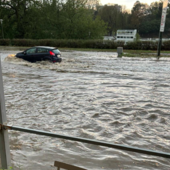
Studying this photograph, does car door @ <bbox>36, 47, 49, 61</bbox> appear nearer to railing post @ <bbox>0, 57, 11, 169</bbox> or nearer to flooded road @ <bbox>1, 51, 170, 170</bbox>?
flooded road @ <bbox>1, 51, 170, 170</bbox>

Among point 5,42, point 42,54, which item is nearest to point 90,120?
point 42,54

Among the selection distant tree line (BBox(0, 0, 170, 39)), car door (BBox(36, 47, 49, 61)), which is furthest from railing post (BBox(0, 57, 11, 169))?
distant tree line (BBox(0, 0, 170, 39))

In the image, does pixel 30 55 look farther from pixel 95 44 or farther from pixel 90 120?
pixel 95 44

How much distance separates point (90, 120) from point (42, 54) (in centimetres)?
1197

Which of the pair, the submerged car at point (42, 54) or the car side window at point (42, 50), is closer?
the submerged car at point (42, 54)

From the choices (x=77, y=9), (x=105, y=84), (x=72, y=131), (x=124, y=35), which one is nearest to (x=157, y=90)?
(x=105, y=84)

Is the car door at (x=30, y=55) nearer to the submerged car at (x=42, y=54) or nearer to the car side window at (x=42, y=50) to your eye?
the submerged car at (x=42, y=54)

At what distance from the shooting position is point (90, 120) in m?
5.29

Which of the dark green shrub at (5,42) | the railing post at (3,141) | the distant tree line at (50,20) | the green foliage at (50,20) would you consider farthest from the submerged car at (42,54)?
the green foliage at (50,20)

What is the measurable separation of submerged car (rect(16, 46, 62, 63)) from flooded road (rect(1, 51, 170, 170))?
22.0 ft

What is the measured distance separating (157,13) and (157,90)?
10982 centimetres

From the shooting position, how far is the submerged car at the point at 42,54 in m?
16.2

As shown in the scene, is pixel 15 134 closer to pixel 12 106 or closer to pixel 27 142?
pixel 27 142

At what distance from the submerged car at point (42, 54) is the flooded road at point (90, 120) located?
6707 mm
